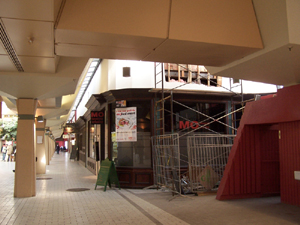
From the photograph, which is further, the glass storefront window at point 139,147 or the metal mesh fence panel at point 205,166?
the glass storefront window at point 139,147

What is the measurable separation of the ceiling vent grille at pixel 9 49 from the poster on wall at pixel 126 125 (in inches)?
189

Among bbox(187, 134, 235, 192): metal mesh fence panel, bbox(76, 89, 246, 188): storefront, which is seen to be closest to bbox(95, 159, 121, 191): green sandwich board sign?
bbox(76, 89, 246, 188): storefront

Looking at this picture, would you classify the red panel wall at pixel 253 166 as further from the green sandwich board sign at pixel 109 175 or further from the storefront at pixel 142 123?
the green sandwich board sign at pixel 109 175

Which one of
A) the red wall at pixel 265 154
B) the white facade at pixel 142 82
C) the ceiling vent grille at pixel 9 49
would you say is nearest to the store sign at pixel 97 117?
the white facade at pixel 142 82

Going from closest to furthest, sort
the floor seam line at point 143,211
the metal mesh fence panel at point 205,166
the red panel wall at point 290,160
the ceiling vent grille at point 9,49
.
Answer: the ceiling vent grille at point 9,49 < the floor seam line at point 143,211 < the red panel wall at point 290,160 < the metal mesh fence panel at point 205,166

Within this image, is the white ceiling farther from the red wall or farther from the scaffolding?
the scaffolding

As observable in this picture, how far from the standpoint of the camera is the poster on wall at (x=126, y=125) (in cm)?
1245

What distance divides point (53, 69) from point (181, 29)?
445 centimetres

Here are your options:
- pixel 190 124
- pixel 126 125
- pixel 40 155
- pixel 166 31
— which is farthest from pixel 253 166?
pixel 40 155

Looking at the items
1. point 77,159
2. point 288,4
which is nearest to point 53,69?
point 288,4

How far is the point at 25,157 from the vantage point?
1062 cm

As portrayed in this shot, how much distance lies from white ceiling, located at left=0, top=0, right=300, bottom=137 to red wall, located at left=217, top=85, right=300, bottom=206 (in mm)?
1782

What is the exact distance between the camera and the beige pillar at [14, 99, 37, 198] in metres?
10.5

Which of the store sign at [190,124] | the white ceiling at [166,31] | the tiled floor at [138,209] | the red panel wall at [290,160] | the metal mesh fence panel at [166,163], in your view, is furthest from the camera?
the store sign at [190,124]
